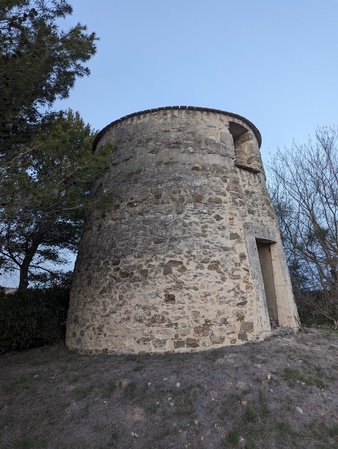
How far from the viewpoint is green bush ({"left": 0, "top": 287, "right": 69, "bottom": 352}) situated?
752cm

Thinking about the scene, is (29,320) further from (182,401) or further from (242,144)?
(242,144)

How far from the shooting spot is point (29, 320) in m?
7.71

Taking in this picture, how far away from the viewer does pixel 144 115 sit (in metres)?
7.50

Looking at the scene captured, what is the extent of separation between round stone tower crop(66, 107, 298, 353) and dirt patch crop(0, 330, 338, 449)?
1.72ft

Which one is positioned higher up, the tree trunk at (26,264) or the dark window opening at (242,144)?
the dark window opening at (242,144)

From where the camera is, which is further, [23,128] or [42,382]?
[23,128]

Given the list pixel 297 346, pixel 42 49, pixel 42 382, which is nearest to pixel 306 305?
pixel 297 346

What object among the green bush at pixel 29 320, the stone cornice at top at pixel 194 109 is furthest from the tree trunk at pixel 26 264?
the stone cornice at top at pixel 194 109

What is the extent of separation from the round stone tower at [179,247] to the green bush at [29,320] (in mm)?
1155

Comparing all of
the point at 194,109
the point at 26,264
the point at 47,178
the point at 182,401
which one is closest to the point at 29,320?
the point at 26,264

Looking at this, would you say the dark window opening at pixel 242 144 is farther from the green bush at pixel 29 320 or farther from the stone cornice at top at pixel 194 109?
the green bush at pixel 29 320

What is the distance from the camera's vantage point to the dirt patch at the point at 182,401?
149 inches

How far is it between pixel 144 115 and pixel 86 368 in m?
5.43

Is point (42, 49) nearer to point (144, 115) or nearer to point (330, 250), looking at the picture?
→ point (144, 115)
